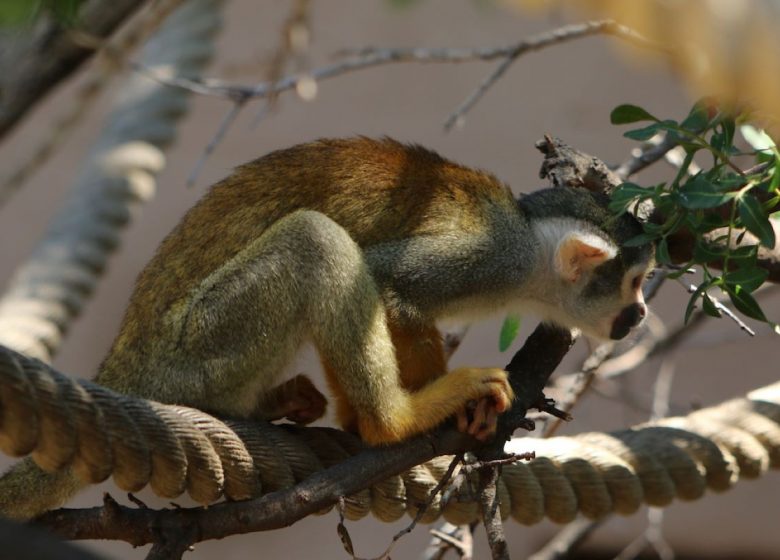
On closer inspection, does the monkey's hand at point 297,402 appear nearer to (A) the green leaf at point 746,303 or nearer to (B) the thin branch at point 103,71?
(A) the green leaf at point 746,303

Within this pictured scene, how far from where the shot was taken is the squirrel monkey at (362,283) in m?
2.55

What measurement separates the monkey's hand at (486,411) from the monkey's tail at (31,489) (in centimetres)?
93

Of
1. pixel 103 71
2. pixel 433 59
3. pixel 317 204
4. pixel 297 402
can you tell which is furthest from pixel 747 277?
pixel 103 71

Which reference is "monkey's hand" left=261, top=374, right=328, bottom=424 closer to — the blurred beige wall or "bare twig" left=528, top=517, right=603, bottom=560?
"bare twig" left=528, top=517, right=603, bottom=560

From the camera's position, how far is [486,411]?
2.55m

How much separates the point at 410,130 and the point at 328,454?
3996 millimetres

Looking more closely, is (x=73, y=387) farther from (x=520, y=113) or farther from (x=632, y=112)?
(x=520, y=113)

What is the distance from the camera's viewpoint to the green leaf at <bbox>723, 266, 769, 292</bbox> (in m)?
2.40

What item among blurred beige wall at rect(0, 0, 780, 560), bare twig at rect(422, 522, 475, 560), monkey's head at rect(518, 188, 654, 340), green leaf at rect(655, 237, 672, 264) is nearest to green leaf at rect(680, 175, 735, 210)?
green leaf at rect(655, 237, 672, 264)

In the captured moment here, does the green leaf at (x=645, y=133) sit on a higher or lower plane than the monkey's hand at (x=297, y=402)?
higher

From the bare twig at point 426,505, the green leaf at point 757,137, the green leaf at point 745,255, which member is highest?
the green leaf at point 757,137

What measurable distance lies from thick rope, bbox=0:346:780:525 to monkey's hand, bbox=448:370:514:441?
0.14m

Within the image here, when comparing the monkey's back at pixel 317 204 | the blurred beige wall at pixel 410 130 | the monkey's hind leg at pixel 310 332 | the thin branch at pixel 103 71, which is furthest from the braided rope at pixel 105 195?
the monkey's hind leg at pixel 310 332

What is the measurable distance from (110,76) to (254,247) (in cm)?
132
